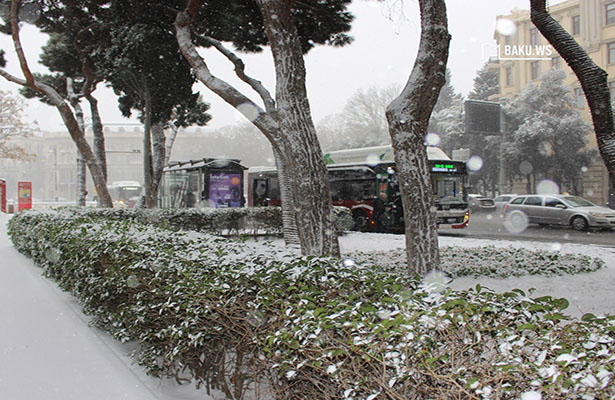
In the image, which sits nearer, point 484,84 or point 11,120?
point 11,120

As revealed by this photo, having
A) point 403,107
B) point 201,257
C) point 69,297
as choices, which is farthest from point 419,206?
point 69,297

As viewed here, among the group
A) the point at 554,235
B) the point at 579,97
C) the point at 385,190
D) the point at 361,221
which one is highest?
the point at 579,97

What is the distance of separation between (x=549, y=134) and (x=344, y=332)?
36623mm

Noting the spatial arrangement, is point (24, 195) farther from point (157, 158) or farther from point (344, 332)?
point (344, 332)

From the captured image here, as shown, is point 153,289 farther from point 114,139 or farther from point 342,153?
point 114,139

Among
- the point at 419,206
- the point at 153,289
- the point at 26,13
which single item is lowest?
the point at 153,289

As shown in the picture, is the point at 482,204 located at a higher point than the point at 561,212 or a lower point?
higher

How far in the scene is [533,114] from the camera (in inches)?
1448

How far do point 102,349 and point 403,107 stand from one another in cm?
411

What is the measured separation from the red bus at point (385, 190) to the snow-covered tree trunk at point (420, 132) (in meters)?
13.4

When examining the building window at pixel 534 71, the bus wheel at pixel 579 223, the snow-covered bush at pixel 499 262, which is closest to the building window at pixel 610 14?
the building window at pixel 534 71

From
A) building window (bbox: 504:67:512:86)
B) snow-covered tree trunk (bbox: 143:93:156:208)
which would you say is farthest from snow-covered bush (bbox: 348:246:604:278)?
building window (bbox: 504:67:512:86)

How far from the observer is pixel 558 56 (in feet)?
131

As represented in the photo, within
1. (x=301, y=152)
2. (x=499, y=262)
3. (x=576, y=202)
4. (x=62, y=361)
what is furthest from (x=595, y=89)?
(x=576, y=202)
